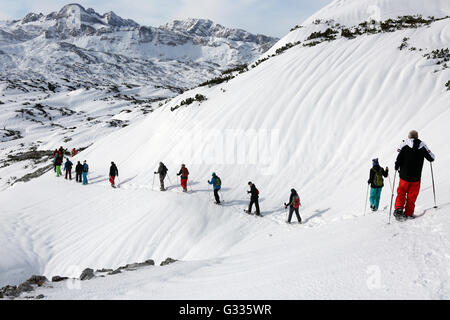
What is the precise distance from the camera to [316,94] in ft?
55.1

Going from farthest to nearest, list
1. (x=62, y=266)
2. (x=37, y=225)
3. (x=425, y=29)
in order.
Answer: (x=425, y=29), (x=37, y=225), (x=62, y=266)

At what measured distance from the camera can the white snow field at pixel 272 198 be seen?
16.7 ft

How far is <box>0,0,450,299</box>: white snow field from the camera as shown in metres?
5.08

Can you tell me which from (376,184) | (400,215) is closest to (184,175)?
(376,184)

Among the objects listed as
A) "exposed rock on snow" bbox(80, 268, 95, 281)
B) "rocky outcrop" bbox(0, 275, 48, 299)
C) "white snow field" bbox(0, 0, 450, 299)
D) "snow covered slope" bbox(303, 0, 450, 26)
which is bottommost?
"rocky outcrop" bbox(0, 275, 48, 299)

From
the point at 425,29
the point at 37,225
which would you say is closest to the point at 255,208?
the point at 37,225

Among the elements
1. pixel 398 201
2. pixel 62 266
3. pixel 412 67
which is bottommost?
pixel 62 266

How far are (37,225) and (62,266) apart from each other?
4298 millimetres

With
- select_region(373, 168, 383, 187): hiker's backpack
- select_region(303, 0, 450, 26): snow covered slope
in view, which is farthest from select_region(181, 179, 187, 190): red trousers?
select_region(303, 0, 450, 26): snow covered slope

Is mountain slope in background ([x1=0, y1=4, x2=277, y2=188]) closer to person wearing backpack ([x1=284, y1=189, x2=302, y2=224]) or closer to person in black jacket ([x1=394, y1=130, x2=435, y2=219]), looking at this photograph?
person wearing backpack ([x1=284, y1=189, x2=302, y2=224])

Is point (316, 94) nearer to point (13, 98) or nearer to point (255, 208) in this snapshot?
point (255, 208)

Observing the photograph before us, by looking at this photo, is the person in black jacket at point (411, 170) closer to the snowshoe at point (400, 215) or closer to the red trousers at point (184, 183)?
the snowshoe at point (400, 215)

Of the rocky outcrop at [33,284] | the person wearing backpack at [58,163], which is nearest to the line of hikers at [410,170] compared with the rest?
the rocky outcrop at [33,284]

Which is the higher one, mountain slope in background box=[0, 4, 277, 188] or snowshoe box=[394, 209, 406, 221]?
mountain slope in background box=[0, 4, 277, 188]
